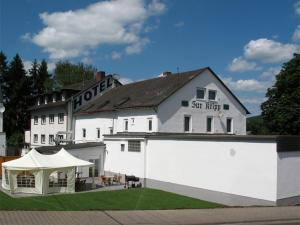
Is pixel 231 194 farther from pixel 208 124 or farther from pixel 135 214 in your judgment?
pixel 208 124

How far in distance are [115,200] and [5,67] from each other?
5921 cm

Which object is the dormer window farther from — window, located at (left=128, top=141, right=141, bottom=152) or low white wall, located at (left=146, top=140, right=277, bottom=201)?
low white wall, located at (left=146, top=140, right=277, bottom=201)

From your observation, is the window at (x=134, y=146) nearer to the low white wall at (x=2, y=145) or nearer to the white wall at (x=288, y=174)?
the white wall at (x=288, y=174)

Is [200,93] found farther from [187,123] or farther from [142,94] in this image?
[142,94]

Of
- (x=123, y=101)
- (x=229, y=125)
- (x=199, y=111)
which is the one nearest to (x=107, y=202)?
(x=199, y=111)

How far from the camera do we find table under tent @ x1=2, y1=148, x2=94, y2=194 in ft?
87.4

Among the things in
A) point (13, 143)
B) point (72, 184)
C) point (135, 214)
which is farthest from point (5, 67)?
point (135, 214)

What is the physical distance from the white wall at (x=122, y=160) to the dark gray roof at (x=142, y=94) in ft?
12.2

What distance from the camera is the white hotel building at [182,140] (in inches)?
893

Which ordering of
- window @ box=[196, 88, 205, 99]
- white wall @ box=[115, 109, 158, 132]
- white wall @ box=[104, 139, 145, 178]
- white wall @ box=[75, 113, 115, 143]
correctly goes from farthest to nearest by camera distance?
white wall @ box=[75, 113, 115, 143] < window @ box=[196, 88, 205, 99] < white wall @ box=[115, 109, 158, 132] < white wall @ box=[104, 139, 145, 178]

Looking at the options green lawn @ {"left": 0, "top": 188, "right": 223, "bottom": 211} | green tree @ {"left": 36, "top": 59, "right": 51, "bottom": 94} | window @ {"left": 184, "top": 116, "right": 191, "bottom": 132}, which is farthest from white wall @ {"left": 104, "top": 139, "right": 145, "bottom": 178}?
green tree @ {"left": 36, "top": 59, "right": 51, "bottom": 94}

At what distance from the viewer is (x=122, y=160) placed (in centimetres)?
3422

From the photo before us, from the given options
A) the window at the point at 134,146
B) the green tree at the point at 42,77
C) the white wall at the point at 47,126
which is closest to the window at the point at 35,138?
the white wall at the point at 47,126

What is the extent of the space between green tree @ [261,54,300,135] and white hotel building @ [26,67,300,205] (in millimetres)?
10470
